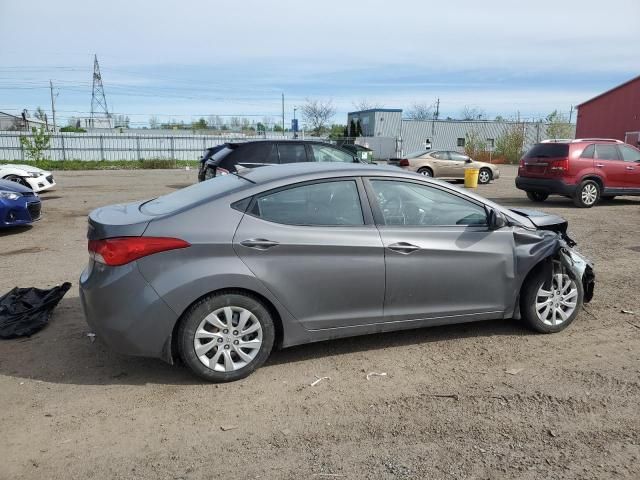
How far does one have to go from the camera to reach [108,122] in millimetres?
66062

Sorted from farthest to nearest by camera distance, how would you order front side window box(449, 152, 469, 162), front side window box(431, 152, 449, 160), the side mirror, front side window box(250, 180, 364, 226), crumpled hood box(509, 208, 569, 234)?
front side window box(449, 152, 469, 162) < front side window box(431, 152, 449, 160) < crumpled hood box(509, 208, 569, 234) < the side mirror < front side window box(250, 180, 364, 226)

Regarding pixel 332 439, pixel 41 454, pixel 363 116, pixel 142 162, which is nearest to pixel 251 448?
pixel 332 439

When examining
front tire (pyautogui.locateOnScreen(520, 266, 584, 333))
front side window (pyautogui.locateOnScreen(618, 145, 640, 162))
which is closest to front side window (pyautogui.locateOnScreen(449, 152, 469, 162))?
front side window (pyautogui.locateOnScreen(618, 145, 640, 162))

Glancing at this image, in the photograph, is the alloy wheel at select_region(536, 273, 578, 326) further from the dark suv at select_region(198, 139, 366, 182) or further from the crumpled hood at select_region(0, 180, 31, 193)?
the crumpled hood at select_region(0, 180, 31, 193)

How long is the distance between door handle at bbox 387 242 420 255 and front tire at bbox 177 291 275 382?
1088 mm

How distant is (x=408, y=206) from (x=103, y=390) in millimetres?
2679

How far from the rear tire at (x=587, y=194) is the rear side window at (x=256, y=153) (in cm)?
756

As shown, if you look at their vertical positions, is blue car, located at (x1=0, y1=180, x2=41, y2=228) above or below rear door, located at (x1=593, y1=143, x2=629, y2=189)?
below

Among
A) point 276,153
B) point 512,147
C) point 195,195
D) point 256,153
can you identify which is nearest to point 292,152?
point 276,153

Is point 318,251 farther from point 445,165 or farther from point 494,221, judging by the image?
point 445,165

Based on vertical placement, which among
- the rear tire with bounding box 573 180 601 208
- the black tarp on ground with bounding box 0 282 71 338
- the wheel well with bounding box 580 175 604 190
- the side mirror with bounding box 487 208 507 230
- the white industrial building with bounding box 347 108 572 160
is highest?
the white industrial building with bounding box 347 108 572 160

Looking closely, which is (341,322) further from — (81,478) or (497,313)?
(81,478)

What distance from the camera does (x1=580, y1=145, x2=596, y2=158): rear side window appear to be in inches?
513

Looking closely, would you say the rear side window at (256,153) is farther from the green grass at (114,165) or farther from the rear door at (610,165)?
the green grass at (114,165)
